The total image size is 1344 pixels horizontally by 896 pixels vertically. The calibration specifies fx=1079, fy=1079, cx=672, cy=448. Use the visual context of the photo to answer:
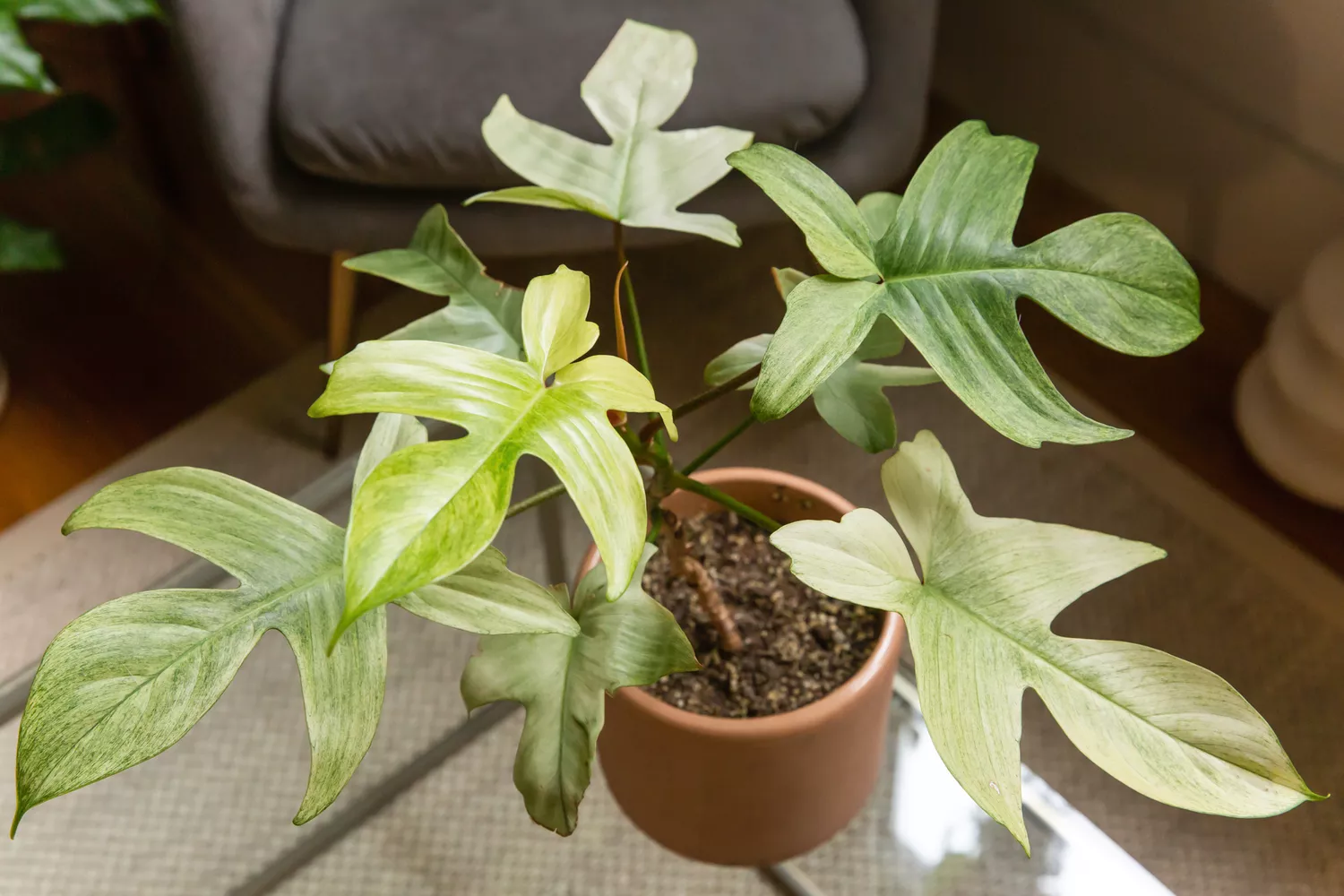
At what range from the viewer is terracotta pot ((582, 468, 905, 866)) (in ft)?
2.10

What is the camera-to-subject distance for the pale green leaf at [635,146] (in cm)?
62

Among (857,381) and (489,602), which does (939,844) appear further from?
(489,602)

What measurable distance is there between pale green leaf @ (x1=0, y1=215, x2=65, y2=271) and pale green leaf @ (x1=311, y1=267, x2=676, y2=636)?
892mm

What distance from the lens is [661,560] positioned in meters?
0.79

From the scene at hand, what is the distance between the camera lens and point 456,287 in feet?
2.09

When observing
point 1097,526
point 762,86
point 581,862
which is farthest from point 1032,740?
point 762,86

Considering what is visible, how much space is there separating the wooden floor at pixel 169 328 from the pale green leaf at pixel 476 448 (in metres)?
1.10

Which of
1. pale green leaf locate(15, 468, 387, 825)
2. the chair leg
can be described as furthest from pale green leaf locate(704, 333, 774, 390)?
the chair leg

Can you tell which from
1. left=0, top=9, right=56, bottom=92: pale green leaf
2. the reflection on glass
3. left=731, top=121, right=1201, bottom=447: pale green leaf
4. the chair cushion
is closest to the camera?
left=731, top=121, right=1201, bottom=447: pale green leaf

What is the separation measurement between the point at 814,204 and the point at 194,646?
0.33m

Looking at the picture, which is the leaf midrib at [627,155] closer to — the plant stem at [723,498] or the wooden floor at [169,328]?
the plant stem at [723,498]

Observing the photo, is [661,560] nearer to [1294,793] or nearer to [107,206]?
[1294,793]

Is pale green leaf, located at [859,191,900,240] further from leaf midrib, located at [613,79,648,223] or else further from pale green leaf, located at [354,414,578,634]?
pale green leaf, located at [354,414,578,634]

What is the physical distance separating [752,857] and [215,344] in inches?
42.5
